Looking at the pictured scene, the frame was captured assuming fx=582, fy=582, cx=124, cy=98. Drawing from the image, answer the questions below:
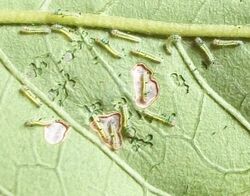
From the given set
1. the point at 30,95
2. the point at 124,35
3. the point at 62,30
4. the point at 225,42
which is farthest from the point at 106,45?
the point at 225,42

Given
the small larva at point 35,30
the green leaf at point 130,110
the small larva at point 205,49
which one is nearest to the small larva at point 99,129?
the green leaf at point 130,110

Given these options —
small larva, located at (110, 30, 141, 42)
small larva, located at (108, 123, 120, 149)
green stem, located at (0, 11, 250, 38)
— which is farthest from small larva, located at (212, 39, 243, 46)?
small larva, located at (108, 123, 120, 149)

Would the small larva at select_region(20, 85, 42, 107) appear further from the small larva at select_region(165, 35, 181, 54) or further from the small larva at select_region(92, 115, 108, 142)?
the small larva at select_region(165, 35, 181, 54)

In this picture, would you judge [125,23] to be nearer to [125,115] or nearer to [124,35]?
[124,35]

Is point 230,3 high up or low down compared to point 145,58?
up

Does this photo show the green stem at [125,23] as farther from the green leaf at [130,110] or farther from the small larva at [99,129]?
the small larva at [99,129]

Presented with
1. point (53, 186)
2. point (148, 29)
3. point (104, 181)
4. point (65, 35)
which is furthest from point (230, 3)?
point (53, 186)

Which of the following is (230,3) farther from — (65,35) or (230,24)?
(65,35)
